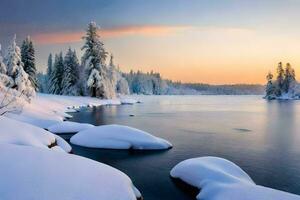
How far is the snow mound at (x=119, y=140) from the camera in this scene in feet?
64.7

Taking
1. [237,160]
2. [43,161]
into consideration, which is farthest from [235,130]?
[43,161]

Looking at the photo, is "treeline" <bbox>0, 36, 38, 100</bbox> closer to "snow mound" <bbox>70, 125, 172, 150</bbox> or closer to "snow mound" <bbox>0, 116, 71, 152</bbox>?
"snow mound" <bbox>70, 125, 172, 150</bbox>

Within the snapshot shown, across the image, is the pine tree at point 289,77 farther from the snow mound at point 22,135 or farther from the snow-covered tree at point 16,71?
the snow mound at point 22,135

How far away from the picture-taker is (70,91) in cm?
6638

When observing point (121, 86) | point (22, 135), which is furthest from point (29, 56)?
point (121, 86)

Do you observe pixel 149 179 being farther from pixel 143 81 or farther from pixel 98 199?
pixel 143 81

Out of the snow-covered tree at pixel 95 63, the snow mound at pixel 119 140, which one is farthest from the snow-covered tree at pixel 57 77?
the snow mound at pixel 119 140

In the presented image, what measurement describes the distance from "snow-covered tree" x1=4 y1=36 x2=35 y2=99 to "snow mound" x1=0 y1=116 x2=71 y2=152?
2091 cm

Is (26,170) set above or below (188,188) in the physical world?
above

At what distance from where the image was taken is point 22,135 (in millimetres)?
13664

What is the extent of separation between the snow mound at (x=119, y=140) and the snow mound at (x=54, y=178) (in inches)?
363

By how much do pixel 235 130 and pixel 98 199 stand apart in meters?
22.8

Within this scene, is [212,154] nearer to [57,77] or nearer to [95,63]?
[95,63]

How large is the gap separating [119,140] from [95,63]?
1824 inches
